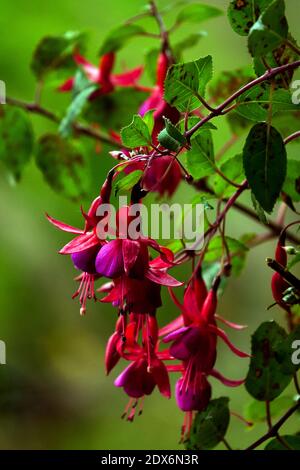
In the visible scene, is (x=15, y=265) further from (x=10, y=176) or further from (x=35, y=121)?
(x=10, y=176)

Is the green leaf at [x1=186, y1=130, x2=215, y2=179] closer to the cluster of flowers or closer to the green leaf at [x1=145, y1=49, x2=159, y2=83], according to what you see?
the cluster of flowers

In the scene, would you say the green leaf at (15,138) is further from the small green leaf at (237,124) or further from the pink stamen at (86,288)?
the pink stamen at (86,288)

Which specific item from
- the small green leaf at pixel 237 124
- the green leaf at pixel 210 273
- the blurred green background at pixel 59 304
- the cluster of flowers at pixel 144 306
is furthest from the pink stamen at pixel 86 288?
the blurred green background at pixel 59 304

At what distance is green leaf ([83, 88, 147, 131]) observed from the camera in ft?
2.60

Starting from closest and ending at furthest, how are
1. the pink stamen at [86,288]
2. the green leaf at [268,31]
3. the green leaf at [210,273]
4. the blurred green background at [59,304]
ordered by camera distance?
the green leaf at [268,31], the pink stamen at [86,288], the green leaf at [210,273], the blurred green background at [59,304]

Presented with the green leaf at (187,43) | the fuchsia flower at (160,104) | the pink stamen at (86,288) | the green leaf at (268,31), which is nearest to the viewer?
the green leaf at (268,31)

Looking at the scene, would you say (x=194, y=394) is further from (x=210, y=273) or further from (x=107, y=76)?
(x=107, y=76)

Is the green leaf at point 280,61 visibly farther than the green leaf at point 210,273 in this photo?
No

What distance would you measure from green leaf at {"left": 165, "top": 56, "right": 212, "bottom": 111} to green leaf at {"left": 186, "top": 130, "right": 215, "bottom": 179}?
0.24ft

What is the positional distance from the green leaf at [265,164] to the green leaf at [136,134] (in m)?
0.06

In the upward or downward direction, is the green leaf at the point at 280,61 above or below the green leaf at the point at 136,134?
above

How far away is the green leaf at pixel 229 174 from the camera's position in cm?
53

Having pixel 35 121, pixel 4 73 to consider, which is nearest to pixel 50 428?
pixel 35 121

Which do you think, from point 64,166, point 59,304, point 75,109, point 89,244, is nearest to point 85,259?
point 89,244
